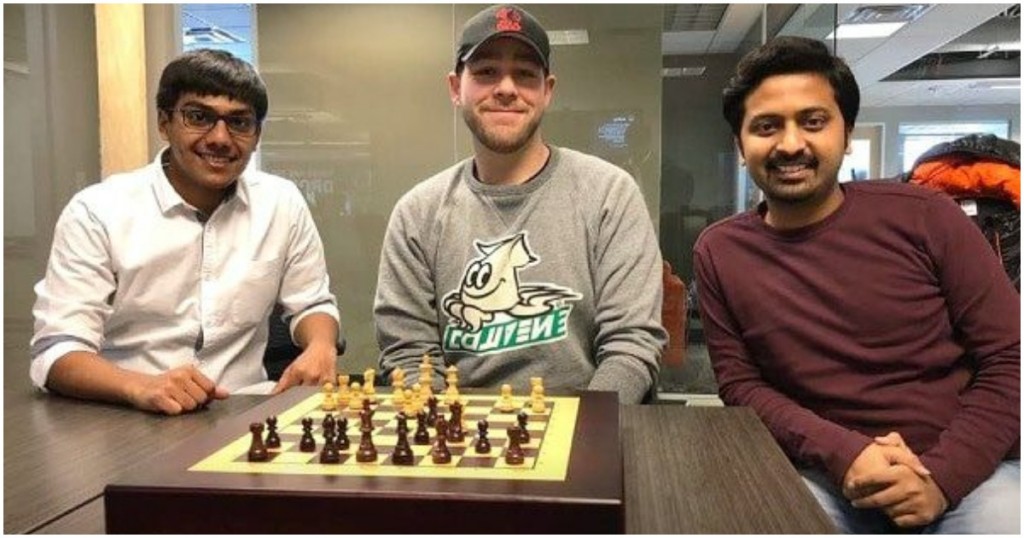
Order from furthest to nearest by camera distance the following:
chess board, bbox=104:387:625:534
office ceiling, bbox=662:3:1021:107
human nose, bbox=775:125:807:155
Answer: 1. office ceiling, bbox=662:3:1021:107
2. human nose, bbox=775:125:807:155
3. chess board, bbox=104:387:625:534

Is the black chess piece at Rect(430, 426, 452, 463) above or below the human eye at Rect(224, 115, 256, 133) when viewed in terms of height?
below

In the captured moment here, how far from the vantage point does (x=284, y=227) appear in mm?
2145

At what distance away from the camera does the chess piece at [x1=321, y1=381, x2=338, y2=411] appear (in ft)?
4.58

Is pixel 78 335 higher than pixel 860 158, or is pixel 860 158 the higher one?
pixel 860 158

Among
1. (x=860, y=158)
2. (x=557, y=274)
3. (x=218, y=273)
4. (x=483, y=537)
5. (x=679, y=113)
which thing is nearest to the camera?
(x=483, y=537)

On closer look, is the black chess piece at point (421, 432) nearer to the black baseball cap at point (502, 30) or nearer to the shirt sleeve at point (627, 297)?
the shirt sleeve at point (627, 297)

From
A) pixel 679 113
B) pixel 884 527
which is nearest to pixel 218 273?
pixel 884 527

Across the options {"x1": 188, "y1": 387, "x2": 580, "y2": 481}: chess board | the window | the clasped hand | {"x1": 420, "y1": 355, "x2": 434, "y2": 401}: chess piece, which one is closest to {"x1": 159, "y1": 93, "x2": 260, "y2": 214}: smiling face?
{"x1": 420, "y1": 355, "x2": 434, "y2": 401}: chess piece

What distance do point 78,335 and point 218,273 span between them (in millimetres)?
353

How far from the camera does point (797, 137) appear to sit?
5.61 feet

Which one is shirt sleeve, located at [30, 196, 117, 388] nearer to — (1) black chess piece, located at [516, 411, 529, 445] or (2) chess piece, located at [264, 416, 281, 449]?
(2) chess piece, located at [264, 416, 281, 449]

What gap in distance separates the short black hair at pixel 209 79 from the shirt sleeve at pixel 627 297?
87 cm

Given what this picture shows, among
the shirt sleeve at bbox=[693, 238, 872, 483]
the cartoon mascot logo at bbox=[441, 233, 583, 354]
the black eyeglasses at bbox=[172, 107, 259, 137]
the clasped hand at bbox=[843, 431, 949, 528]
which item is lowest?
the clasped hand at bbox=[843, 431, 949, 528]

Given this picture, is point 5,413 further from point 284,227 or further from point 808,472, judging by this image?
point 808,472
